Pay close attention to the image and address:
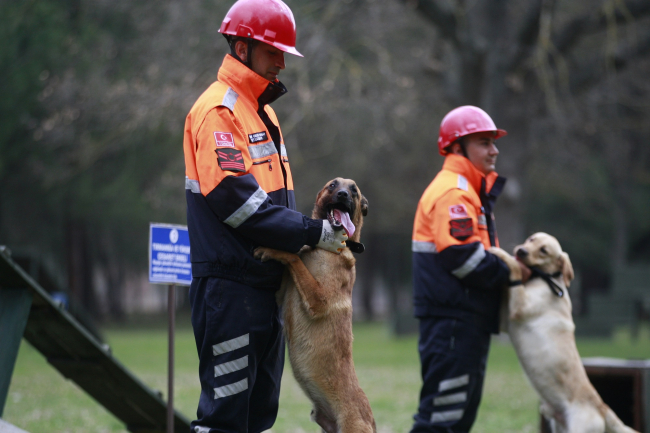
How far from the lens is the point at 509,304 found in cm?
512

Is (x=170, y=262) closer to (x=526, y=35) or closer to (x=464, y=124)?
(x=464, y=124)

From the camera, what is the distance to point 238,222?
3285mm

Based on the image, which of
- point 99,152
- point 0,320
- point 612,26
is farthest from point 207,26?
point 0,320

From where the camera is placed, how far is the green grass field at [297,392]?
762 centimetres

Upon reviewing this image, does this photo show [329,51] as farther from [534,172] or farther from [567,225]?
[567,225]

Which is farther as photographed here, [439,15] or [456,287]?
[439,15]

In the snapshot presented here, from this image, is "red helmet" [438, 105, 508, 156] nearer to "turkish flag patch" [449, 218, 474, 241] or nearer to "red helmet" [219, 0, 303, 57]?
"turkish flag patch" [449, 218, 474, 241]

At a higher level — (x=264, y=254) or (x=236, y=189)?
(x=236, y=189)

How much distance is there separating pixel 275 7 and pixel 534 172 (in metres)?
22.0

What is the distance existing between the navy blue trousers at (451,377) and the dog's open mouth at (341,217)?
1.42 meters

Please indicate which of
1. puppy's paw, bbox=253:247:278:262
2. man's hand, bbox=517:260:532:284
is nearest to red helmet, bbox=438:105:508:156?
man's hand, bbox=517:260:532:284

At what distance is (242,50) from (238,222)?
2.99ft

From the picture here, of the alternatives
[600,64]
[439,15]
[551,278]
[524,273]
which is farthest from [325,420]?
[600,64]

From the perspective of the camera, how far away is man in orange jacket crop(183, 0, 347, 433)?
130 inches
